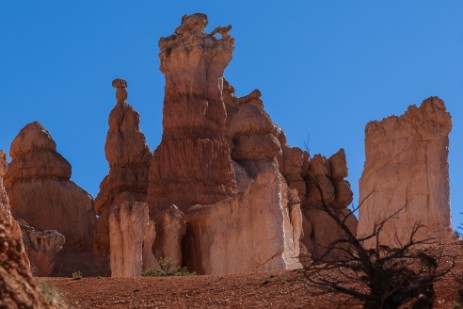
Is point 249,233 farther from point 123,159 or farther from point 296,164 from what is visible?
point 296,164

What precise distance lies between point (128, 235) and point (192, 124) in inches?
420

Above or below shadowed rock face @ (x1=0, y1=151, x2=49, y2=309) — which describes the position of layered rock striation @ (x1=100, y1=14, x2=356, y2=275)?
above

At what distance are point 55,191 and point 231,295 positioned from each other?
32.8 metres

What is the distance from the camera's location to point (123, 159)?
52.2 m

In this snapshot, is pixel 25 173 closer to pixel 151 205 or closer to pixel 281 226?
pixel 151 205

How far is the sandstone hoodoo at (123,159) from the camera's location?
50.8 m

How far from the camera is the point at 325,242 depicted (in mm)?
53219

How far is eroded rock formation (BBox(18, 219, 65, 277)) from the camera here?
38719 millimetres

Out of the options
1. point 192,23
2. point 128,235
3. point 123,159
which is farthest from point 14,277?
point 123,159

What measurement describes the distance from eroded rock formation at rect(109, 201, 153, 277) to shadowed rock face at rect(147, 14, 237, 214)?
6.58 metres

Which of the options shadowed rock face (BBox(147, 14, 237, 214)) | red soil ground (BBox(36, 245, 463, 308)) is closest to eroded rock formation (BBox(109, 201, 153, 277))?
shadowed rock face (BBox(147, 14, 237, 214))

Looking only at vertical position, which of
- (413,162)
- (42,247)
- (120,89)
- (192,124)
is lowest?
(413,162)

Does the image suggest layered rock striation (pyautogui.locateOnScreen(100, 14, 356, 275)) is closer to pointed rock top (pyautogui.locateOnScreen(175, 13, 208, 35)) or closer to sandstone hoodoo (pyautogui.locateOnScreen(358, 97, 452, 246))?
pointed rock top (pyautogui.locateOnScreen(175, 13, 208, 35))

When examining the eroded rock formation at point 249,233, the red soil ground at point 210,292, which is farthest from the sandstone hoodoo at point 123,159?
the red soil ground at point 210,292
